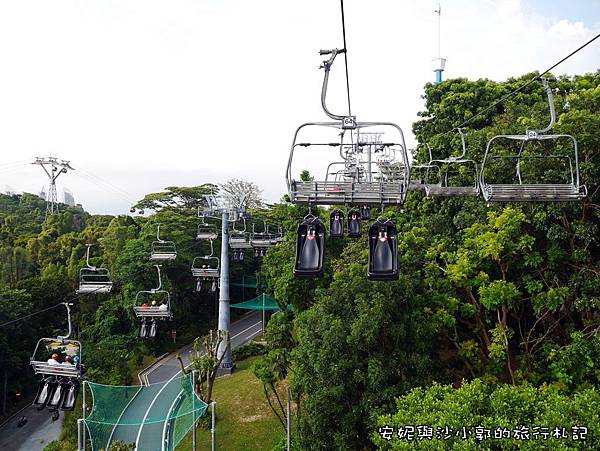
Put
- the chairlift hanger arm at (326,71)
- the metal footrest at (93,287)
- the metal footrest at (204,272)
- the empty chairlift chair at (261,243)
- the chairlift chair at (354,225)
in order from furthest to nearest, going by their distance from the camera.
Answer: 1. the empty chairlift chair at (261,243)
2. the metal footrest at (204,272)
3. the metal footrest at (93,287)
4. the chairlift chair at (354,225)
5. the chairlift hanger arm at (326,71)

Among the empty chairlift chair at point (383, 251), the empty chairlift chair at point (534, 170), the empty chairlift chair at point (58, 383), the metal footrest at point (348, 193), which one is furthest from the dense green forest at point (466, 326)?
the empty chairlift chair at point (58, 383)

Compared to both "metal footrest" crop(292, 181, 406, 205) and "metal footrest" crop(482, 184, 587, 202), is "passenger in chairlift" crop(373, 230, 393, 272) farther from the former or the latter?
"metal footrest" crop(482, 184, 587, 202)

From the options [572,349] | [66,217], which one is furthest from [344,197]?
[66,217]

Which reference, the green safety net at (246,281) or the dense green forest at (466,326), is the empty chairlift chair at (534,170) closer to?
the dense green forest at (466,326)

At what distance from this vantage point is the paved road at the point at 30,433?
11.9 meters

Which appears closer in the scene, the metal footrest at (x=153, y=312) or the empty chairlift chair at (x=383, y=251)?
the empty chairlift chair at (x=383, y=251)

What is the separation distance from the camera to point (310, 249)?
3.96 metres

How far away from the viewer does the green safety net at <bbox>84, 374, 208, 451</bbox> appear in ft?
26.5

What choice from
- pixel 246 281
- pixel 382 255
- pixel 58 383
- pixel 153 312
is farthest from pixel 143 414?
pixel 246 281

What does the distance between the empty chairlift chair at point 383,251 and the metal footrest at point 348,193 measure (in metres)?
0.23

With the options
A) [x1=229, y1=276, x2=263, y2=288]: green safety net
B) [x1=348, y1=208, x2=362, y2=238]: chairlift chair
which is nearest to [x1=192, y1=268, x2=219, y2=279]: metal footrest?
[x1=229, y1=276, x2=263, y2=288]: green safety net

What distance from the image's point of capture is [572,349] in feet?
20.7

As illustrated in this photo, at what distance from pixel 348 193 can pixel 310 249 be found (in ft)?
1.91

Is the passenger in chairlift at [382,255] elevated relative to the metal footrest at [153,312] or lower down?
elevated
